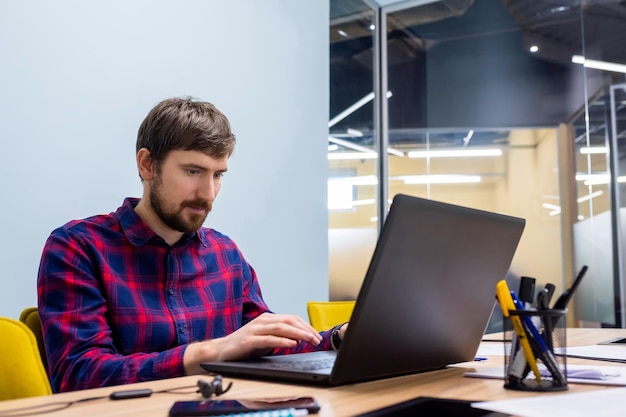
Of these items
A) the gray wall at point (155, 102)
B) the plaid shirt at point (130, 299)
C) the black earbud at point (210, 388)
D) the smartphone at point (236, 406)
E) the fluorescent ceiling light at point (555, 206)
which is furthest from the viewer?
the fluorescent ceiling light at point (555, 206)

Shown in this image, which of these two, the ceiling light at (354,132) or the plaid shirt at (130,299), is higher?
the ceiling light at (354,132)

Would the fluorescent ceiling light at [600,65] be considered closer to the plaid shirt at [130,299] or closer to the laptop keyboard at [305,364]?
the plaid shirt at [130,299]

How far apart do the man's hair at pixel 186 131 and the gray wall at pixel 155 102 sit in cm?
73

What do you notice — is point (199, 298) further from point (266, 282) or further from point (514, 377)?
point (266, 282)

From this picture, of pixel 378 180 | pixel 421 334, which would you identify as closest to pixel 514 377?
pixel 421 334

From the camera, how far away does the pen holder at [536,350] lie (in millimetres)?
979

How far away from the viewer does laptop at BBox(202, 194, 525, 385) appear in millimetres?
969

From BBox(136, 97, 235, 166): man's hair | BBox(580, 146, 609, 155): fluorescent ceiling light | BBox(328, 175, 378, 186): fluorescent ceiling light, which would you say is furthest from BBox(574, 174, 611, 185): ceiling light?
BBox(136, 97, 235, 166): man's hair

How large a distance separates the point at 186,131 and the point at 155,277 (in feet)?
1.17

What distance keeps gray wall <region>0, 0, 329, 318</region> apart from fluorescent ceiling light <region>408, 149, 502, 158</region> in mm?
1257

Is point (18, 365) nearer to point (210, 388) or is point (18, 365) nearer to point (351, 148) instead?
→ point (210, 388)

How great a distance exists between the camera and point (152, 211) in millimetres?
1750

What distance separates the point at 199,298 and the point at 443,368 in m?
0.70

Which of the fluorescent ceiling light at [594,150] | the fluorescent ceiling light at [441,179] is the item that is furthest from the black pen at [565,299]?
the fluorescent ceiling light at [441,179]
